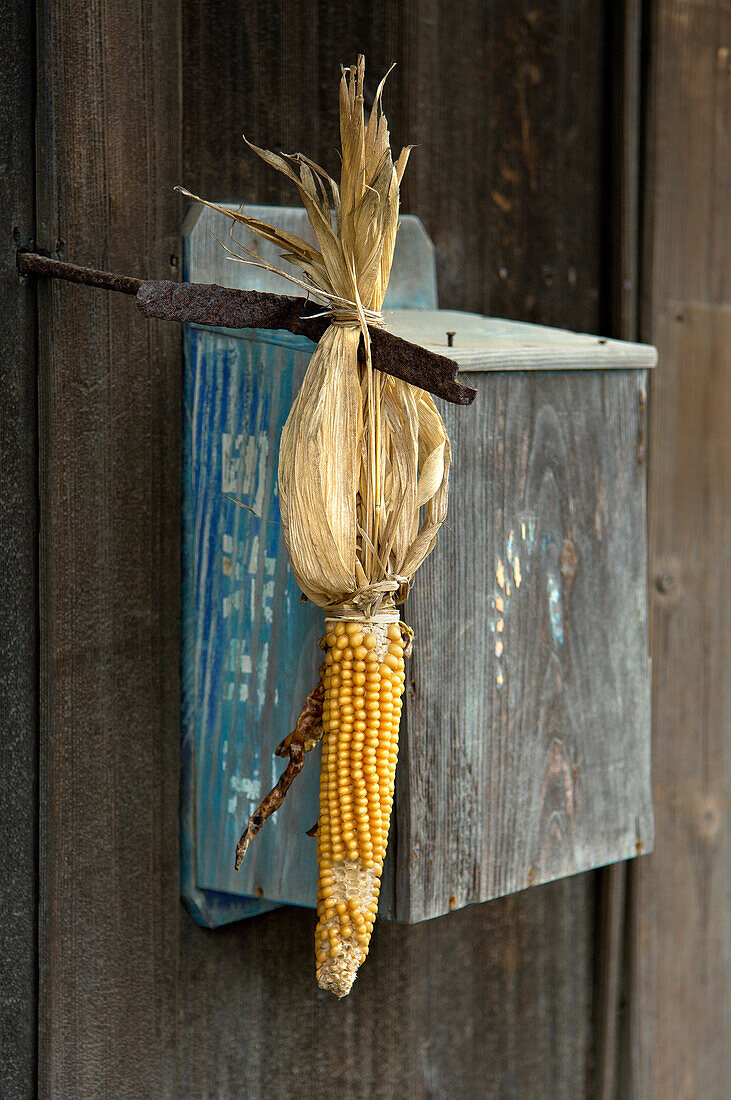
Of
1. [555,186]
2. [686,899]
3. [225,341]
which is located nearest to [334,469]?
[225,341]

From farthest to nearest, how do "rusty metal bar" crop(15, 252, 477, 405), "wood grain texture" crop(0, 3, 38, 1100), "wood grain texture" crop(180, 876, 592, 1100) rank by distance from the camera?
1. "wood grain texture" crop(180, 876, 592, 1100)
2. "wood grain texture" crop(0, 3, 38, 1100)
3. "rusty metal bar" crop(15, 252, 477, 405)

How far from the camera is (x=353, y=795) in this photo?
0.91 meters

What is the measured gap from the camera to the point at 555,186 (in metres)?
1.58

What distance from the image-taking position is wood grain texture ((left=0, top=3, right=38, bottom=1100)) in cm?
106

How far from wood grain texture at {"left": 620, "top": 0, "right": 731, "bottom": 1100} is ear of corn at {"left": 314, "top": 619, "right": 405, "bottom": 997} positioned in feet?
2.92

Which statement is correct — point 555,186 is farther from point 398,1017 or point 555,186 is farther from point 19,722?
point 398,1017

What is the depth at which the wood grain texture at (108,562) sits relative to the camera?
1093 millimetres

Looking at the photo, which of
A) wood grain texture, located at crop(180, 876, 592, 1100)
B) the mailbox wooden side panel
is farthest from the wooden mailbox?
wood grain texture, located at crop(180, 876, 592, 1100)

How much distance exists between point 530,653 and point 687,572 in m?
0.69

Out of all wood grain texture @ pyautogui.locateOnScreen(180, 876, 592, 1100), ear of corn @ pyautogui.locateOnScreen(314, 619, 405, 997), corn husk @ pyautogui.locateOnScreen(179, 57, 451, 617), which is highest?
corn husk @ pyautogui.locateOnScreen(179, 57, 451, 617)

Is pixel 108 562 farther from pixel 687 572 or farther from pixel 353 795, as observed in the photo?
pixel 687 572

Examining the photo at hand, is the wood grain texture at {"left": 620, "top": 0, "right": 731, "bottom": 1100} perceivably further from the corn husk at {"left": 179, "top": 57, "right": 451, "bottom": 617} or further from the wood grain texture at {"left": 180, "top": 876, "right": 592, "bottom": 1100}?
the corn husk at {"left": 179, "top": 57, "right": 451, "bottom": 617}

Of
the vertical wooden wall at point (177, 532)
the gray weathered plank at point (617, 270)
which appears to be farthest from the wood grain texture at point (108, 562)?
the gray weathered plank at point (617, 270)

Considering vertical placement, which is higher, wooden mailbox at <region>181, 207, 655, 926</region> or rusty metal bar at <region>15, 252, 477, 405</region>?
rusty metal bar at <region>15, 252, 477, 405</region>
